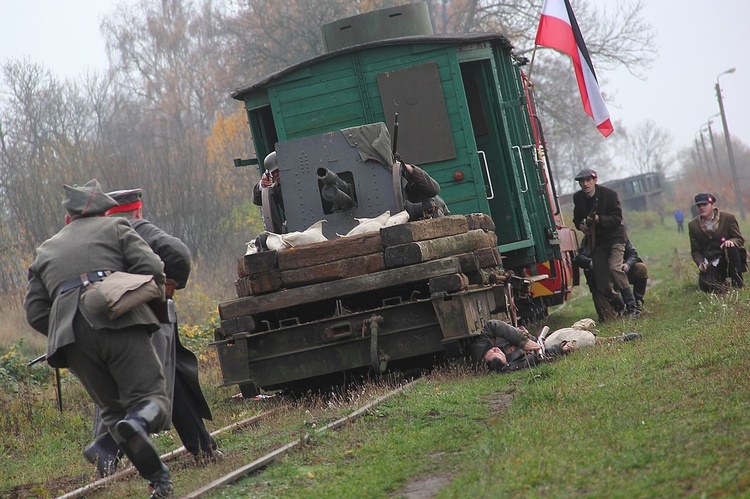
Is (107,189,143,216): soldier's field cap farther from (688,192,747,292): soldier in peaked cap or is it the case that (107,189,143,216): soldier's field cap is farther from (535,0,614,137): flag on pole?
(535,0,614,137): flag on pole

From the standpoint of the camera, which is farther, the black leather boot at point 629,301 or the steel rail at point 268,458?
the black leather boot at point 629,301

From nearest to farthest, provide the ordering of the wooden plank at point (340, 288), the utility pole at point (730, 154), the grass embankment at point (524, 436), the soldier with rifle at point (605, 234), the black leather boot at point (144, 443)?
1. the grass embankment at point (524, 436)
2. the black leather boot at point (144, 443)
3. the wooden plank at point (340, 288)
4. the soldier with rifle at point (605, 234)
5. the utility pole at point (730, 154)

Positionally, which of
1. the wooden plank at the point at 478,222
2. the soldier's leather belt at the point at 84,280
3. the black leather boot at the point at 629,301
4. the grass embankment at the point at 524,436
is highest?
the soldier's leather belt at the point at 84,280

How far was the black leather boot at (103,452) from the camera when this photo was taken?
6531 mm

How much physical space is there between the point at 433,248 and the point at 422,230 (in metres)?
0.19

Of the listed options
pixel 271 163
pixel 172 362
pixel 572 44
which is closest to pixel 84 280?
pixel 172 362

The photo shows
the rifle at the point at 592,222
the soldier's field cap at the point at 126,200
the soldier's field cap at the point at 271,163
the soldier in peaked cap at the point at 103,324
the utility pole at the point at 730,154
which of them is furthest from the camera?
the utility pole at the point at 730,154

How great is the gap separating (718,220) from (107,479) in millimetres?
10251

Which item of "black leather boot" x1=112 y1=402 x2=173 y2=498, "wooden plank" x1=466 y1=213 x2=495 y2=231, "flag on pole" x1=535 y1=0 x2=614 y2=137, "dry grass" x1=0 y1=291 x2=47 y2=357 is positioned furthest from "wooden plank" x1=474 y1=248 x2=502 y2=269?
"dry grass" x1=0 y1=291 x2=47 y2=357

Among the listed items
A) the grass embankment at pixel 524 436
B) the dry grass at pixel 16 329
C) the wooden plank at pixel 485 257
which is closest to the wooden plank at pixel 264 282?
the grass embankment at pixel 524 436

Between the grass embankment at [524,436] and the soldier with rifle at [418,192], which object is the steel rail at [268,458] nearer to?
the grass embankment at [524,436]

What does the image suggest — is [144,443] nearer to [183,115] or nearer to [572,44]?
[572,44]

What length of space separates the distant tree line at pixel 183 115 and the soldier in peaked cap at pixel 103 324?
17.0 meters

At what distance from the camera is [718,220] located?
14.4m
